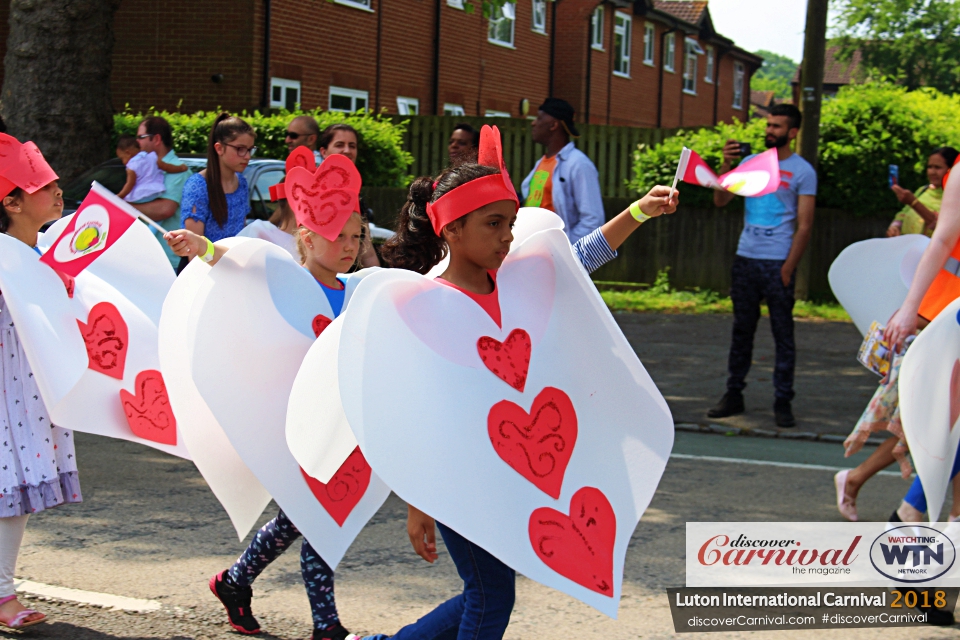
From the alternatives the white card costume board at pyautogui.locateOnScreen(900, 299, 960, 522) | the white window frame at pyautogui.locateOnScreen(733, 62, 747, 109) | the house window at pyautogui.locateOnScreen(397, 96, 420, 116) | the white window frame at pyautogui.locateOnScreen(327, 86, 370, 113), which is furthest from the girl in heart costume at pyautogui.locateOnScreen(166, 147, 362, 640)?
the white window frame at pyautogui.locateOnScreen(733, 62, 747, 109)

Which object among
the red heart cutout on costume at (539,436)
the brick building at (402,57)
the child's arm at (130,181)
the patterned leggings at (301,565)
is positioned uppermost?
the brick building at (402,57)

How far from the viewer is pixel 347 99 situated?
22.2 meters

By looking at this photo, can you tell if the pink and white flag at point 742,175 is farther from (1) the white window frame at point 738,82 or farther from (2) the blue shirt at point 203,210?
(1) the white window frame at point 738,82

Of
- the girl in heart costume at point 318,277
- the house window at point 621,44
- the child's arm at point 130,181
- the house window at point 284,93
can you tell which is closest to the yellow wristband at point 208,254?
the girl in heart costume at point 318,277

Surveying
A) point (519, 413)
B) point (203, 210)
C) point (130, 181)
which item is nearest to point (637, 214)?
point (519, 413)

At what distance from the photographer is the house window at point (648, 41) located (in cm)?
3544

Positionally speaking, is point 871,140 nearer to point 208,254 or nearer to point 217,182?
point 217,182

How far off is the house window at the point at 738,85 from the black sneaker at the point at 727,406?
1553 inches

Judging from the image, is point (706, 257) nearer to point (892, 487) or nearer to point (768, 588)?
point (892, 487)

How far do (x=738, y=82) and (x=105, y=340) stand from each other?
45292mm

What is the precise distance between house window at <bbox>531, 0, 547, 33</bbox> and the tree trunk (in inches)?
730

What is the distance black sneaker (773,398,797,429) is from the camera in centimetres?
795

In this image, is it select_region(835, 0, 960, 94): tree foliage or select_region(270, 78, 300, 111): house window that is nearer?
select_region(270, 78, 300, 111): house window

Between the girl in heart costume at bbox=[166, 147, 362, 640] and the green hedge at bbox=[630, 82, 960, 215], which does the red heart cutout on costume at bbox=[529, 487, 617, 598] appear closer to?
the girl in heart costume at bbox=[166, 147, 362, 640]
